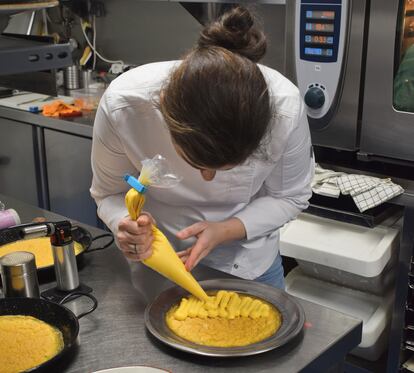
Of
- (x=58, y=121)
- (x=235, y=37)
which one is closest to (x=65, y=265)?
(x=235, y=37)

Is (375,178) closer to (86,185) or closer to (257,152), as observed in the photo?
(257,152)

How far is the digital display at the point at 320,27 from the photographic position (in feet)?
6.37

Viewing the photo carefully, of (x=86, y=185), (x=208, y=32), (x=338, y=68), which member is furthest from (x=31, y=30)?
(x=208, y=32)

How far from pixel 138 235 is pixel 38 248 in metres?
0.41

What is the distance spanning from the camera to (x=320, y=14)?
195 centimetres

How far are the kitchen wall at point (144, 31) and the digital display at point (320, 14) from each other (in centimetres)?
116

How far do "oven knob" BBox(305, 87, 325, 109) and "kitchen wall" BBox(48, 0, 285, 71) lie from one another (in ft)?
3.85

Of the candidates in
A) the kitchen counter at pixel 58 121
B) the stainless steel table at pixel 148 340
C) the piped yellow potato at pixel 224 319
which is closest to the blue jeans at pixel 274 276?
the stainless steel table at pixel 148 340

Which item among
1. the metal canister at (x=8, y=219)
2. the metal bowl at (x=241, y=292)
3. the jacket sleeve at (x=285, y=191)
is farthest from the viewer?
the metal canister at (x=8, y=219)

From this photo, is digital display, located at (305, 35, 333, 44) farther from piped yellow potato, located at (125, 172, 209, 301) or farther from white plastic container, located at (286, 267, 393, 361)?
piped yellow potato, located at (125, 172, 209, 301)

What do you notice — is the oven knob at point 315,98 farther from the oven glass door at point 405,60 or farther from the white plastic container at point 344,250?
the white plastic container at point 344,250

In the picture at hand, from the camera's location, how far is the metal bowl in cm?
109

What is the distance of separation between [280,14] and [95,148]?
1.55m

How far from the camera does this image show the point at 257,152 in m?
1.26
